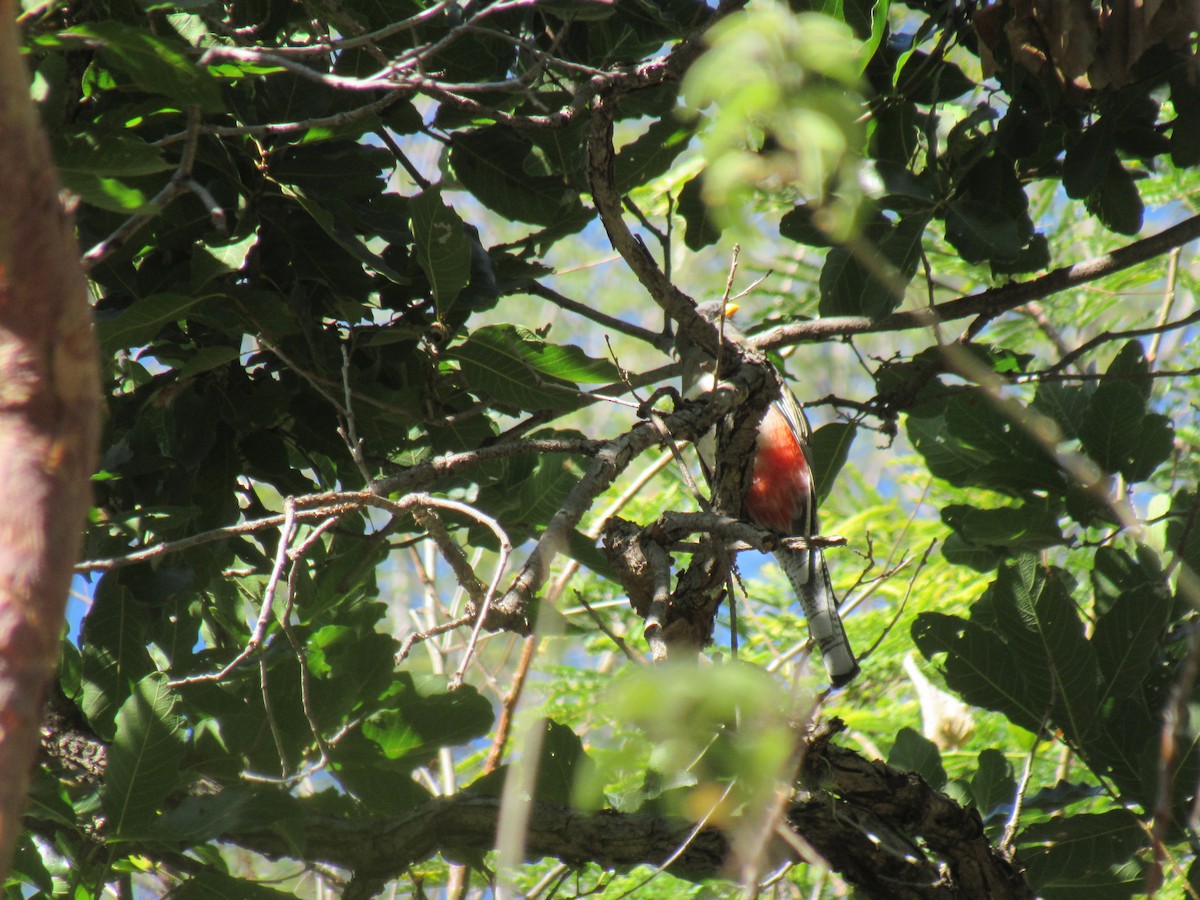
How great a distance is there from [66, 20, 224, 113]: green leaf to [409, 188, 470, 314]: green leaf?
0.58 metres

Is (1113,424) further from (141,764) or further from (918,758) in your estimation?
(141,764)

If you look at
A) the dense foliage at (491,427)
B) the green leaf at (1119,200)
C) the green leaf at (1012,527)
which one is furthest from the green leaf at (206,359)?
the green leaf at (1119,200)

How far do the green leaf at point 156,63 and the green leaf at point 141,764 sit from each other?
1.20 metres

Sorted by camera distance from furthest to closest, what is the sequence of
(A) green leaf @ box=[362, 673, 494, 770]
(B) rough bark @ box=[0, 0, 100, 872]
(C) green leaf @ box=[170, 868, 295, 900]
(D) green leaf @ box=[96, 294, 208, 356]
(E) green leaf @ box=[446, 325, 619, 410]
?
(A) green leaf @ box=[362, 673, 494, 770] → (E) green leaf @ box=[446, 325, 619, 410] → (C) green leaf @ box=[170, 868, 295, 900] → (D) green leaf @ box=[96, 294, 208, 356] → (B) rough bark @ box=[0, 0, 100, 872]

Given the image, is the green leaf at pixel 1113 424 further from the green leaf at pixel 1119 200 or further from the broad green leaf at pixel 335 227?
the broad green leaf at pixel 335 227

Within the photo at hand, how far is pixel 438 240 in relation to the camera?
2.38 meters

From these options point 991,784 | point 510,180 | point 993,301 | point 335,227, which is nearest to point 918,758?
point 991,784

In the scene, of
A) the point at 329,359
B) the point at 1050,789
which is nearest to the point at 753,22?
the point at 329,359

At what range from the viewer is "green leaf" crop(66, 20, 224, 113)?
5.95 ft

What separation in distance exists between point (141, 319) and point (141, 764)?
91cm

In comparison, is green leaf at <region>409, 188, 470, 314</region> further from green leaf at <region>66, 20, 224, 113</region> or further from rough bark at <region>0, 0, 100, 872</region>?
rough bark at <region>0, 0, 100, 872</region>

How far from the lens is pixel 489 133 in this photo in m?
2.89

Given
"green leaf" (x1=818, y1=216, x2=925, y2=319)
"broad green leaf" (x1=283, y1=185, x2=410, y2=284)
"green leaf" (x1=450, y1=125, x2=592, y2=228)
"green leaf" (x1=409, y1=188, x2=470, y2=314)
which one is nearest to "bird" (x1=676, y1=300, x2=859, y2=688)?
"green leaf" (x1=818, y1=216, x2=925, y2=319)

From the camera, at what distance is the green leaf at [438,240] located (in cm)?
237
